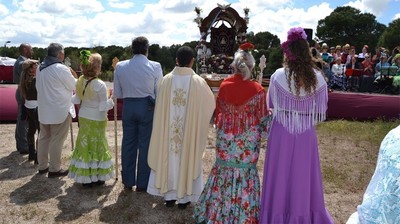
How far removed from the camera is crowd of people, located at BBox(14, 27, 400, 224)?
12.4 ft

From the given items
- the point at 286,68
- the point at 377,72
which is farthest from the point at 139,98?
the point at 377,72

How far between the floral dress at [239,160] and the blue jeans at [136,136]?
1232mm

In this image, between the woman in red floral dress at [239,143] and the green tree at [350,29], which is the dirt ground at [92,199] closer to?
the woman in red floral dress at [239,143]

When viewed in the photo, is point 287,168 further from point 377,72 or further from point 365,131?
point 377,72

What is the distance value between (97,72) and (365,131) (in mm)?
6752

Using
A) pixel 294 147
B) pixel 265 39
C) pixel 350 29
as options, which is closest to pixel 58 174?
pixel 294 147

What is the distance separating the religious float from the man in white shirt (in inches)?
279

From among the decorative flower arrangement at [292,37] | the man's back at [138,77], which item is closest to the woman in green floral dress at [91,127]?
the man's back at [138,77]

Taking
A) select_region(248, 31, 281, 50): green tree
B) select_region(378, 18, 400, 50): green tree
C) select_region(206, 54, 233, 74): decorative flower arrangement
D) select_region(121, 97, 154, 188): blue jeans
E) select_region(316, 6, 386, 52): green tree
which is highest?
select_region(316, 6, 386, 52): green tree

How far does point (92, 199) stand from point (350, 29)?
116ft

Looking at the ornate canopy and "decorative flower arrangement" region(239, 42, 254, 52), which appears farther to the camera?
the ornate canopy

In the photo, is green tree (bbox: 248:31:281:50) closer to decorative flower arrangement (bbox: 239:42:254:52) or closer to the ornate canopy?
the ornate canopy

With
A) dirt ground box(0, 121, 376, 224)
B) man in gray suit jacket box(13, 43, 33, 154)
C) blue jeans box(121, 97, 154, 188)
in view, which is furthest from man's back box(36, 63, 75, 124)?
man in gray suit jacket box(13, 43, 33, 154)

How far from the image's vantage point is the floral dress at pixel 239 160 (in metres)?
3.90
